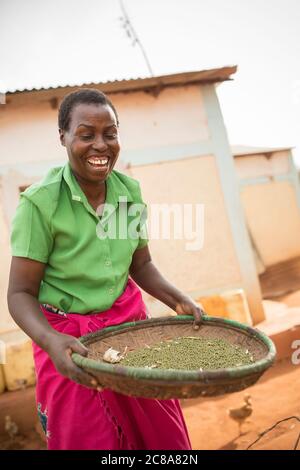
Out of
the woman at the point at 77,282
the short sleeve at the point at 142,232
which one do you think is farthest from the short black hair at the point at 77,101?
the short sleeve at the point at 142,232

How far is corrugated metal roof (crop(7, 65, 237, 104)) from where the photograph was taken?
5.05 metres

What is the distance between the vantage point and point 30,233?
155 centimetres

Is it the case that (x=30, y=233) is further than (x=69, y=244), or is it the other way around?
(x=69, y=244)

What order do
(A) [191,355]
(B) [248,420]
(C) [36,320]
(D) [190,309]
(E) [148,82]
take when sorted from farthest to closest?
(E) [148,82], (B) [248,420], (D) [190,309], (A) [191,355], (C) [36,320]

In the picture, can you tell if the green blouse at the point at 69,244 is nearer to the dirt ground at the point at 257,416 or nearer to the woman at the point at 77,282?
the woman at the point at 77,282

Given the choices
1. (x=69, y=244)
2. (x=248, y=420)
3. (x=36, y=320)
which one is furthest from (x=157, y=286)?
(x=248, y=420)

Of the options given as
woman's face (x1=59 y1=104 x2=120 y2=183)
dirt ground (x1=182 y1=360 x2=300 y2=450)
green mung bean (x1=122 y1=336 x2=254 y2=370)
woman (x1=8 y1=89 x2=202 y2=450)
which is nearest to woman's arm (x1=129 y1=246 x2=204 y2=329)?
green mung bean (x1=122 y1=336 x2=254 y2=370)

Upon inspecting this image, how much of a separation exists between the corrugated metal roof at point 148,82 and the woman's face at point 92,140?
12.1 ft

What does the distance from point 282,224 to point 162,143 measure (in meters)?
9.35

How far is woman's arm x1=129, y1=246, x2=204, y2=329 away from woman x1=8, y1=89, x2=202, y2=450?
1.03 feet

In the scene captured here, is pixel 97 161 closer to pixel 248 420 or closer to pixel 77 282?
pixel 77 282

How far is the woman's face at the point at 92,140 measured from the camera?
1682mm

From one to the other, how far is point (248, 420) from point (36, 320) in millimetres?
3322
